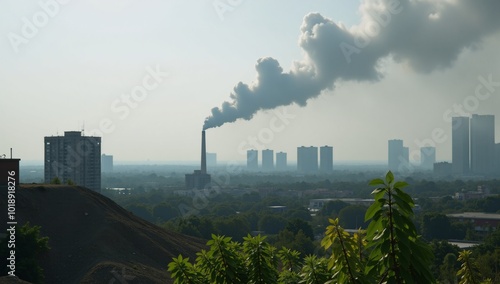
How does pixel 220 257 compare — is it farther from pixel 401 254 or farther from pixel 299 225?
pixel 299 225

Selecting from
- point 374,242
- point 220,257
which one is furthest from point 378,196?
point 220,257

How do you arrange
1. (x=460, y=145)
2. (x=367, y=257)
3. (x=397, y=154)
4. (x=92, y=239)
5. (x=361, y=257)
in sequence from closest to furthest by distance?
1. (x=367, y=257)
2. (x=361, y=257)
3. (x=92, y=239)
4. (x=460, y=145)
5. (x=397, y=154)

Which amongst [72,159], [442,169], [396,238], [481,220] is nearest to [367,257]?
[396,238]

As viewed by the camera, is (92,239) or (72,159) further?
(72,159)

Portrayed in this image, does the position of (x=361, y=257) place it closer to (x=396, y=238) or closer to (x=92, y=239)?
(x=396, y=238)

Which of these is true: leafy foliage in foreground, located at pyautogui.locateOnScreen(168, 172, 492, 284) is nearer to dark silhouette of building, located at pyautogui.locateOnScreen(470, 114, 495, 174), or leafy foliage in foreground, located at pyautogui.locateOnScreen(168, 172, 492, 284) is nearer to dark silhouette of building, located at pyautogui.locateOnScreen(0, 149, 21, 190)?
dark silhouette of building, located at pyautogui.locateOnScreen(0, 149, 21, 190)
